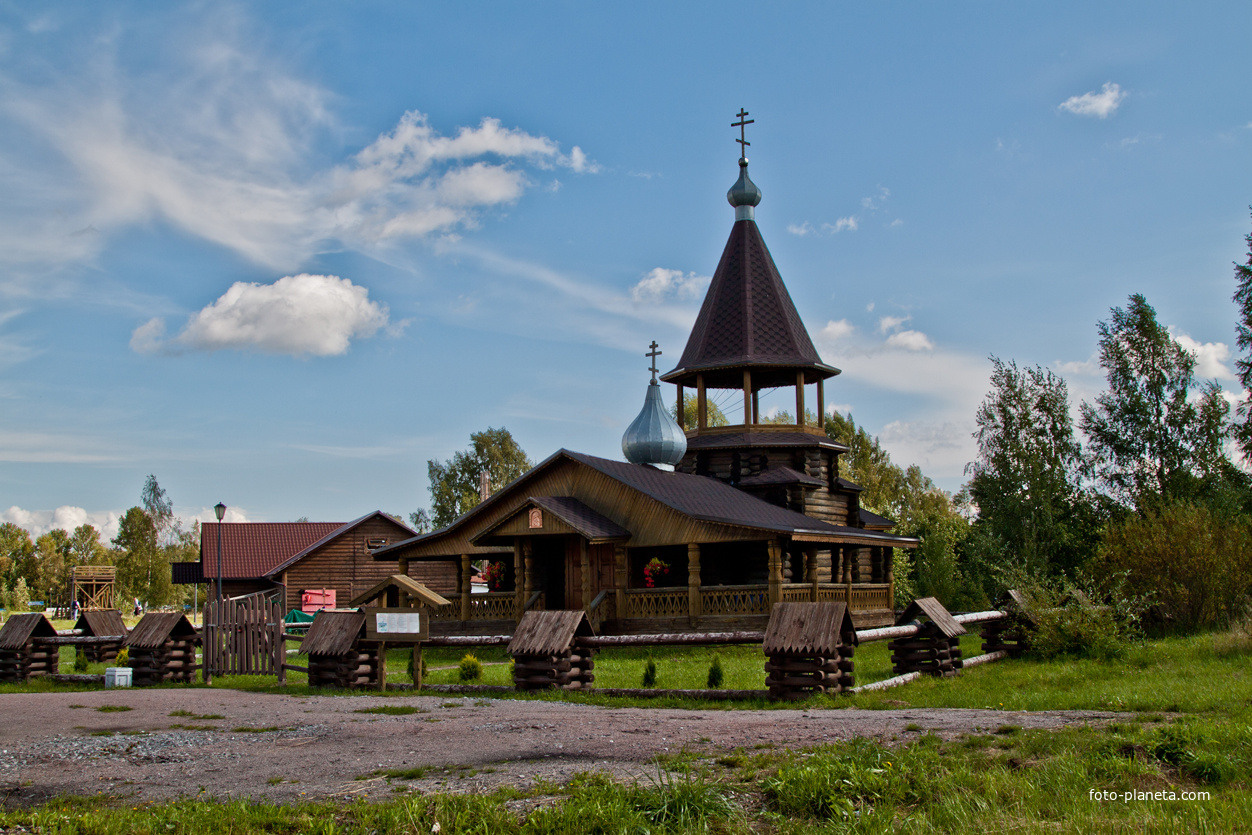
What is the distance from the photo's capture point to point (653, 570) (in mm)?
26047

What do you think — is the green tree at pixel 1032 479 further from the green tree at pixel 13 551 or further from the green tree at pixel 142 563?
the green tree at pixel 13 551

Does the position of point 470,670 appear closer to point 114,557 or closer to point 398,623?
point 398,623

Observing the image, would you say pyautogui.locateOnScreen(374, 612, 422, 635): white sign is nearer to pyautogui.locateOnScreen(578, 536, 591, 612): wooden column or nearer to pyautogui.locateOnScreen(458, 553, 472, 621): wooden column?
pyautogui.locateOnScreen(578, 536, 591, 612): wooden column

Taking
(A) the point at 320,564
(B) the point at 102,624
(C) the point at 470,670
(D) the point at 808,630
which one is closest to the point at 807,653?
(D) the point at 808,630

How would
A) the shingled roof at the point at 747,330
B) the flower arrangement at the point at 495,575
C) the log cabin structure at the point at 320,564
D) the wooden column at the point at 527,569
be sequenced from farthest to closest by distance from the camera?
the log cabin structure at the point at 320,564 → the shingled roof at the point at 747,330 → the flower arrangement at the point at 495,575 → the wooden column at the point at 527,569

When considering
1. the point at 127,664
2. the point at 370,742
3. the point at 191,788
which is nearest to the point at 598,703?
the point at 370,742

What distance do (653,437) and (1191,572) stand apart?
46.5ft

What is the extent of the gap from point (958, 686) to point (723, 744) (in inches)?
235

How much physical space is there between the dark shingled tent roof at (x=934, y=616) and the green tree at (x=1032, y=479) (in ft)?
68.0

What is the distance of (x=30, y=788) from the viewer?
7.17 meters

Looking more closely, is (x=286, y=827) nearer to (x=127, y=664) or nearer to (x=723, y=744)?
(x=723, y=744)

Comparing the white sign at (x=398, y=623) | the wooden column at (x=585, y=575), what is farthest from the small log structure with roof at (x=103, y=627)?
the wooden column at (x=585, y=575)

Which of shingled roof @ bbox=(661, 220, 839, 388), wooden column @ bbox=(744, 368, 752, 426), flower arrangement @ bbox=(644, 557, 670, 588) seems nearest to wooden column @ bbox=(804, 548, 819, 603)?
flower arrangement @ bbox=(644, 557, 670, 588)

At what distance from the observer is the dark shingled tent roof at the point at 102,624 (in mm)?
18906
